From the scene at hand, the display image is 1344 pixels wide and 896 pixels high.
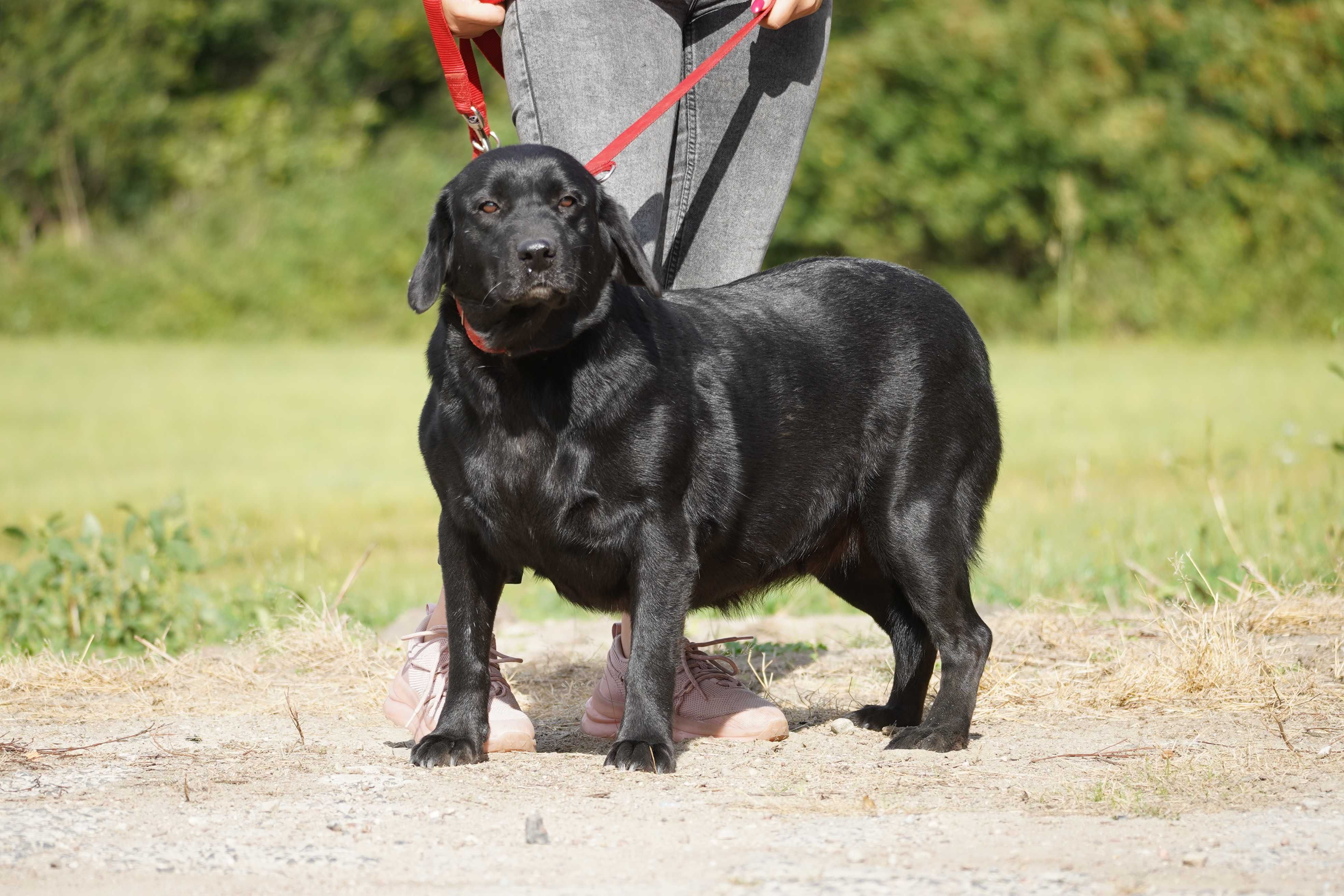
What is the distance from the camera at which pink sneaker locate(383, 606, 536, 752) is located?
9.93ft

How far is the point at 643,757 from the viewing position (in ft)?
9.21

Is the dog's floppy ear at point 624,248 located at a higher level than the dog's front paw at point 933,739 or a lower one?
higher

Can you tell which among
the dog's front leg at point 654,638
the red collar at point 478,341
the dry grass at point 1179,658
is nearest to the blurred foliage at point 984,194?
the dry grass at point 1179,658

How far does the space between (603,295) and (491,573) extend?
24.5 inches

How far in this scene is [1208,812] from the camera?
246cm

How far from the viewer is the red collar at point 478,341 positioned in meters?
2.81

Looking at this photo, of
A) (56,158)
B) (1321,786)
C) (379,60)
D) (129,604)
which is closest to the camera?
(1321,786)

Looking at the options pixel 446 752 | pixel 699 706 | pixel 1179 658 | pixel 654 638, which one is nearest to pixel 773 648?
pixel 699 706

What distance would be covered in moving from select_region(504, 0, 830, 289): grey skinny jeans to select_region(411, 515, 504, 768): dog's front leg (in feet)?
2.65

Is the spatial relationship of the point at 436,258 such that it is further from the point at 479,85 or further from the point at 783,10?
the point at 783,10

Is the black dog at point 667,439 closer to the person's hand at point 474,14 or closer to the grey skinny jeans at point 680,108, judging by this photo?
the grey skinny jeans at point 680,108

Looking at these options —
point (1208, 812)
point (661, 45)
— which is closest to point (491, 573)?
point (661, 45)

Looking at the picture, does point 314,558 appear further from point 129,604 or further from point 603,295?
point 603,295

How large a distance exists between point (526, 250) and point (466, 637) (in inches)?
32.0
